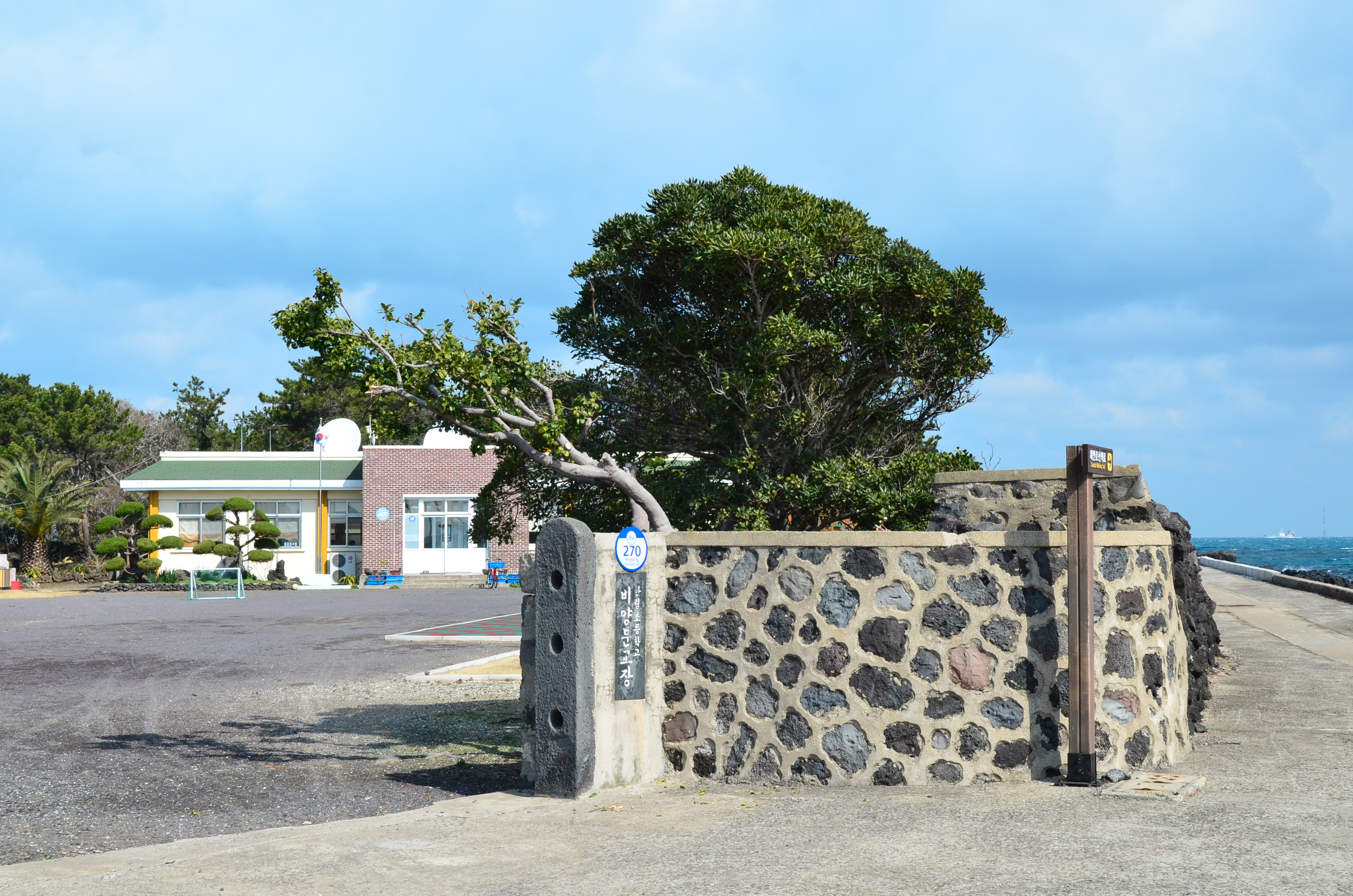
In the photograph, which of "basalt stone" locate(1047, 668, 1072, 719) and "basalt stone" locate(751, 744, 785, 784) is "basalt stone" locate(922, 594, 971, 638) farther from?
"basalt stone" locate(751, 744, 785, 784)

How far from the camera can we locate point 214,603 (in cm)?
3109

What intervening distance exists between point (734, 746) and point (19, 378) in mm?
67784

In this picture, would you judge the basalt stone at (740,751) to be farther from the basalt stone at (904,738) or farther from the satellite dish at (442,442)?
the satellite dish at (442,442)

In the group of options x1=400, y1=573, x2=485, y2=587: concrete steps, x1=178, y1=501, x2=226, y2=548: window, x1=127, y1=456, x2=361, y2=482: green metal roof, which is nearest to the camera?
x1=400, y1=573, x2=485, y2=587: concrete steps

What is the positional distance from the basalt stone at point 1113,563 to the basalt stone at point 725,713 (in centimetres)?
255

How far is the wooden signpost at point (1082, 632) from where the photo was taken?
7.08 meters

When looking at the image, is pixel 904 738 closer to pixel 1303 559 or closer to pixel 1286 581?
pixel 1286 581

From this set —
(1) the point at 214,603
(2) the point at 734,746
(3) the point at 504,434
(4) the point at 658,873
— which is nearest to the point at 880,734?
(2) the point at 734,746

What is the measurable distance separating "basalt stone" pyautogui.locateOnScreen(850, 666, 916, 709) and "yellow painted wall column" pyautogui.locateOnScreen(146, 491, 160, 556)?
3960 centimetres

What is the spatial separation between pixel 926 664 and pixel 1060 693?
840 mm

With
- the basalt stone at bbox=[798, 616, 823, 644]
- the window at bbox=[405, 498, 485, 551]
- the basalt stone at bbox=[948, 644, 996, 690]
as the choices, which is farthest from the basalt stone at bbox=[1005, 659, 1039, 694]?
the window at bbox=[405, 498, 485, 551]

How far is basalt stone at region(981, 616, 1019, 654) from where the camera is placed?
740cm

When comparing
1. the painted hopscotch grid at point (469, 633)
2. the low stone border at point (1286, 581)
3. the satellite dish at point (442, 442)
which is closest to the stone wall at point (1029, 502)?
the low stone border at point (1286, 581)

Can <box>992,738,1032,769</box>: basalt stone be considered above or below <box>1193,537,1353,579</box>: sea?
above
